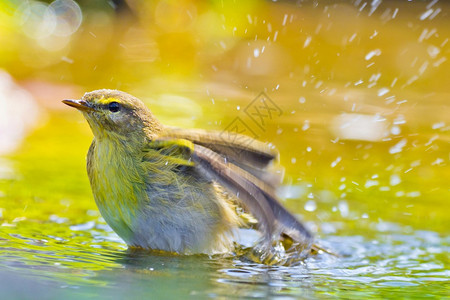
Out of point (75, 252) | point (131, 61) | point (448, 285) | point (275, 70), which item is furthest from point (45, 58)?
point (448, 285)

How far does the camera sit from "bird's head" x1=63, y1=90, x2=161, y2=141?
3.94 meters

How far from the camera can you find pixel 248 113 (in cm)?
768

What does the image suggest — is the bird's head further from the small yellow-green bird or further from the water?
the water

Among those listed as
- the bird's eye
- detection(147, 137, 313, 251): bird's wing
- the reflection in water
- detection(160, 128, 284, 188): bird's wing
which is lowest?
the reflection in water

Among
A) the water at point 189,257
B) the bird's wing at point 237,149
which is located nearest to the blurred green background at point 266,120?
the water at point 189,257

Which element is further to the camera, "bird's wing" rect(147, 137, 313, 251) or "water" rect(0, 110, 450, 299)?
"bird's wing" rect(147, 137, 313, 251)

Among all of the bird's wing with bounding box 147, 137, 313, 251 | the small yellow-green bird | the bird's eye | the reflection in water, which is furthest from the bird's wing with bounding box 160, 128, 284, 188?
the reflection in water

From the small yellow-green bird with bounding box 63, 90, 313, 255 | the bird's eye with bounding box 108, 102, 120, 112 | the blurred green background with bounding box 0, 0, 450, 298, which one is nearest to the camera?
the blurred green background with bounding box 0, 0, 450, 298

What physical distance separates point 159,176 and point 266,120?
12.3 feet

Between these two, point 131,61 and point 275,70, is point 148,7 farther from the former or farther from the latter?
point 275,70

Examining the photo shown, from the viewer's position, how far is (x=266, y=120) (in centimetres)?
757

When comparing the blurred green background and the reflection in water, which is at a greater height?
the blurred green background

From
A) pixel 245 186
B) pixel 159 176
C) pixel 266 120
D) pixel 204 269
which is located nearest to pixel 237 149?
pixel 159 176

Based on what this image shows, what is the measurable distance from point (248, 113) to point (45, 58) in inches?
155
